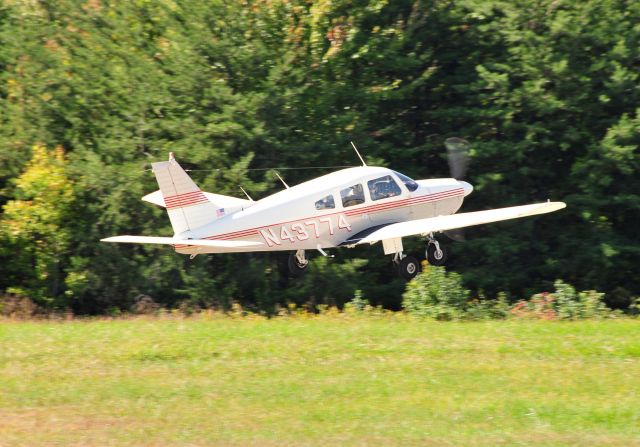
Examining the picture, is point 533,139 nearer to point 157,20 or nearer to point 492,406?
point 157,20

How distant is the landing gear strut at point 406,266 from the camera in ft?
68.2

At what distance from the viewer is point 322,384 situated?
12.5m

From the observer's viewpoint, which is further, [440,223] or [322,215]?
[322,215]

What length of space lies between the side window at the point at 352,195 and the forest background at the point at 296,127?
17.0 feet

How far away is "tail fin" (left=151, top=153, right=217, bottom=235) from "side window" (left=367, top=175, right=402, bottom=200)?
3629mm

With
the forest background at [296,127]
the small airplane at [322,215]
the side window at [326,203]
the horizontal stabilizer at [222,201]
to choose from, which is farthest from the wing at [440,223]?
the forest background at [296,127]

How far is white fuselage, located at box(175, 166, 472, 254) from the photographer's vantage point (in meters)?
18.0

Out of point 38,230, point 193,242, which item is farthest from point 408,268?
point 38,230

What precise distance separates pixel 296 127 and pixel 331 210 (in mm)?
6808

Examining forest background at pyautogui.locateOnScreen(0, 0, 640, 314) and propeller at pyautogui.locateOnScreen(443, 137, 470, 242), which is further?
forest background at pyautogui.locateOnScreen(0, 0, 640, 314)

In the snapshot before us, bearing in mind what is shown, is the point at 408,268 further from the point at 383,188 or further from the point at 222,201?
the point at 222,201

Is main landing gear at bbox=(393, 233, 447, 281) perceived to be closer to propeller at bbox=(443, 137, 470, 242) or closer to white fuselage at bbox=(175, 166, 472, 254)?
white fuselage at bbox=(175, 166, 472, 254)

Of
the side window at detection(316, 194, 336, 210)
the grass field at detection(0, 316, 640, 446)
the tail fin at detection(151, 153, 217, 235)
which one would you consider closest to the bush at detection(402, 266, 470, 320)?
the side window at detection(316, 194, 336, 210)

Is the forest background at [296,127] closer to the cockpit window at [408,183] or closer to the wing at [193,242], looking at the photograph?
the cockpit window at [408,183]
